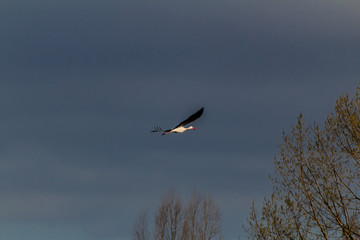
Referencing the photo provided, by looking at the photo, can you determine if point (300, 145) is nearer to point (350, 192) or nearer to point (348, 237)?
point (350, 192)

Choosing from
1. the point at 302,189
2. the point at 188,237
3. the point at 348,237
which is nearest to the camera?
the point at 348,237

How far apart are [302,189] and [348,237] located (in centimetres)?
253

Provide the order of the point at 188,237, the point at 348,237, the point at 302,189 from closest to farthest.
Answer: the point at 348,237
the point at 302,189
the point at 188,237

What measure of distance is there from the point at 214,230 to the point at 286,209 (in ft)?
→ 93.7

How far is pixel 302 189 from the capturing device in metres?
19.2

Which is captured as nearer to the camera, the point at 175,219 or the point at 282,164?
the point at 282,164

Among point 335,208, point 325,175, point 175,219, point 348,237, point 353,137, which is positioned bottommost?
point 348,237

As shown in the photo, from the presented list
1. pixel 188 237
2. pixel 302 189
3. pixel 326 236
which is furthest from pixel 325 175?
pixel 188 237

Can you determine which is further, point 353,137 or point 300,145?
point 300,145

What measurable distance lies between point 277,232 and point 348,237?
2.78 meters

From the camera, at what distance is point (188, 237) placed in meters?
46.3

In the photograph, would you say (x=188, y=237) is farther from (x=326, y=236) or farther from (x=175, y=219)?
(x=326, y=236)

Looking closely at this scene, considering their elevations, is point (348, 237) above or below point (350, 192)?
below

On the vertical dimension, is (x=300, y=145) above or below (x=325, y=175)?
above
